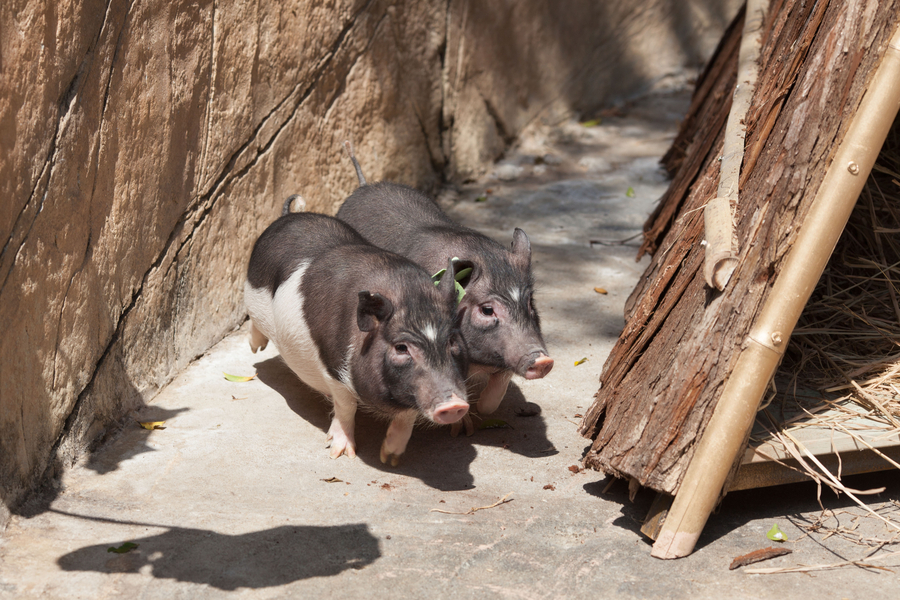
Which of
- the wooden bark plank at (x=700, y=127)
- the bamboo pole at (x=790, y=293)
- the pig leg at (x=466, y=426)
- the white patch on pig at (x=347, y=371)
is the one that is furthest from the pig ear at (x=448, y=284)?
the wooden bark plank at (x=700, y=127)

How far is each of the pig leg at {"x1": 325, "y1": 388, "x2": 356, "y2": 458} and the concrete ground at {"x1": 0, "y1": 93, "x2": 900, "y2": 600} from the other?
6 centimetres

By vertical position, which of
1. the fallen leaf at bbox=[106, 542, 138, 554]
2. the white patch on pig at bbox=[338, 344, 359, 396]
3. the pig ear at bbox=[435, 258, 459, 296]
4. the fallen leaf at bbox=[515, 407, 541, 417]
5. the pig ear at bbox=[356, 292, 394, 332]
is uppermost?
the pig ear at bbox=[435, 258, 459, 296]

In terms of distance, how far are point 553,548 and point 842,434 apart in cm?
125

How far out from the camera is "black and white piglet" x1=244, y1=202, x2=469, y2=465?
3.43 meters

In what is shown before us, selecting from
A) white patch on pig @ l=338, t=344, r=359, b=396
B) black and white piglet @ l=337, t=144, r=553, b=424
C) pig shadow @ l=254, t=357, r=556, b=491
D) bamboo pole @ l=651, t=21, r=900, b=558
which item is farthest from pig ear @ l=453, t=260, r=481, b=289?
bamboo pole @ l=651, t=21, r=900, b=558

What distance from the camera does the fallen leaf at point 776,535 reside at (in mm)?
3178

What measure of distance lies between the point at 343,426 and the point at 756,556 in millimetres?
1797

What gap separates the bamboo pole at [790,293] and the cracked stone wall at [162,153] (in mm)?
2440

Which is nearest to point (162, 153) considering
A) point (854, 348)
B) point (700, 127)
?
point (854, 348)

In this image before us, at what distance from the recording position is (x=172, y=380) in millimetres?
4348

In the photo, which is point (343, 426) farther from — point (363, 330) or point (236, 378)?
point (236, 378)

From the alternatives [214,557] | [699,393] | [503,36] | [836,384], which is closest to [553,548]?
[699,393]

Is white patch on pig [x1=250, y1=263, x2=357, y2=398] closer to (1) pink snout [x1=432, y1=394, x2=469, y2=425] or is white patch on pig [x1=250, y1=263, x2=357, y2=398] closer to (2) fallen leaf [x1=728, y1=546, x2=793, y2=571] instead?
(1) pink snout [x1=432, y1=394, x2=469, y2=425]

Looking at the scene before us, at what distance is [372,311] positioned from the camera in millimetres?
3445
